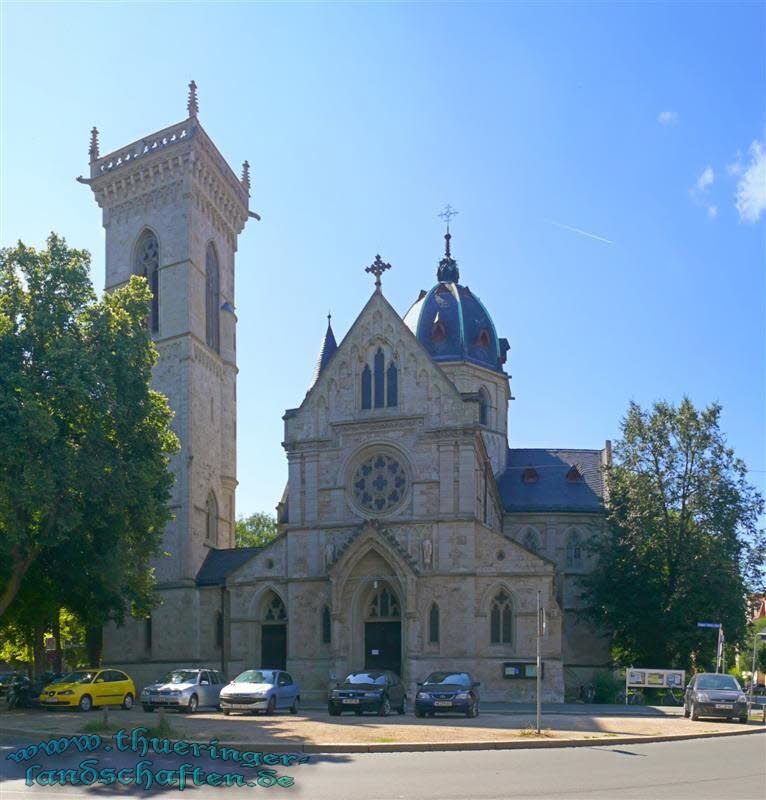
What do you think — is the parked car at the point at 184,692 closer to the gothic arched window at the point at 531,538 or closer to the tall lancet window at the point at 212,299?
the tall lancet window at the point at 212,299

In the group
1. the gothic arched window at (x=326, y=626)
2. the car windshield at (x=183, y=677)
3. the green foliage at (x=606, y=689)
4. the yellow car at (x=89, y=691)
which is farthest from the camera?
the green foliage at (x=606, y=689)

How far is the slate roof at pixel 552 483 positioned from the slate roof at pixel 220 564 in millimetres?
14789

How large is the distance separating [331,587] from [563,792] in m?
27.3

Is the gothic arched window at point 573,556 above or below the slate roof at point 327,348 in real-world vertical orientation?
below

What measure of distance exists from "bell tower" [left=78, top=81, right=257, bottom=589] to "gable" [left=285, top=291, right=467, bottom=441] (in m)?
6.83

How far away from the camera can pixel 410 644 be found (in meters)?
40.9

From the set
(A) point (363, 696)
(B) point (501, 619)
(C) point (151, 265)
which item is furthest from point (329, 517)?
(C) point (151, 265)

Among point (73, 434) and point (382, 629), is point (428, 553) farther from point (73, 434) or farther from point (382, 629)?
point (73, 434)

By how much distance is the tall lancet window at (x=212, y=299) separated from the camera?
5300 cm

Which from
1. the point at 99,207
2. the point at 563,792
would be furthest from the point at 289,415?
the point at 563,792

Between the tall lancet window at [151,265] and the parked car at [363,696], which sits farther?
the tall lancet window at [151,265]

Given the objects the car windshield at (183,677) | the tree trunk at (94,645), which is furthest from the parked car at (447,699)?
the tree trunk at (94,645)

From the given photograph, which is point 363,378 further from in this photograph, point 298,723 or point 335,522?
point 298,723

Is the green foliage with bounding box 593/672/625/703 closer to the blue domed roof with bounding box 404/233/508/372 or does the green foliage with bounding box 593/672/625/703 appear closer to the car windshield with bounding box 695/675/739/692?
the car windshield with bounding box 695/675/739/692
